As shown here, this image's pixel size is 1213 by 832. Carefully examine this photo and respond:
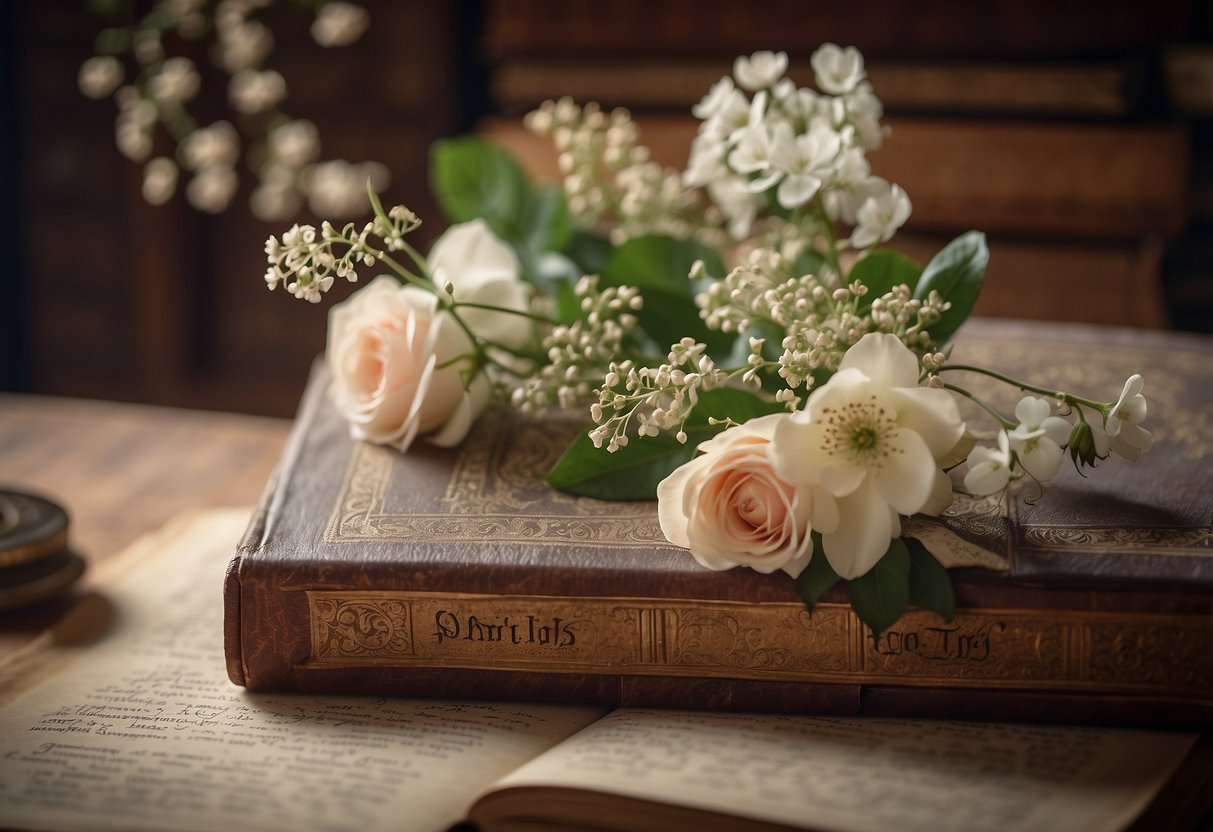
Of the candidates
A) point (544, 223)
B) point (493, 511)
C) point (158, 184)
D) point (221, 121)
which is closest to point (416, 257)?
point (493, 511)

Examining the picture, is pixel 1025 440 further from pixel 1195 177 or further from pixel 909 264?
pixel 1195 177

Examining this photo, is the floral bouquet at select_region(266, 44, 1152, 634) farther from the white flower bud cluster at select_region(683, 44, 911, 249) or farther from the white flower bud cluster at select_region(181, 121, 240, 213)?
the white flower bud cluster at select_region(181, 121, 240, 213)

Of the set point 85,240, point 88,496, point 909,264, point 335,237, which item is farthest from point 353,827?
point 85,240

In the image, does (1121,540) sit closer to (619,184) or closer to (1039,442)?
(1039,442)

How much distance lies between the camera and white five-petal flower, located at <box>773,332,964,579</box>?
67cm

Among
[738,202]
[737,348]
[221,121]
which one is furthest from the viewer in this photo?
[221,121]

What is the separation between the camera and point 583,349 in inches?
34.1

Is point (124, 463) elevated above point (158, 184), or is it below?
below

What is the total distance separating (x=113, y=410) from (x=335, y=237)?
0.77m

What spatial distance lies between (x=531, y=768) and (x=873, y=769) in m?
0.19

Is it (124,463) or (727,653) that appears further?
(124,463)

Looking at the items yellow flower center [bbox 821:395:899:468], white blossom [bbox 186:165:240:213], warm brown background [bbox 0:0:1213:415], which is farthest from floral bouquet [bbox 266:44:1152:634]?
white blossom [bbox 186:165:240:213]

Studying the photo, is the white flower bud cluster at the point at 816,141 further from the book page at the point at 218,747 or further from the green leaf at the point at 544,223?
the book page at the point at 218,747

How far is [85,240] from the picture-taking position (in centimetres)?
211
